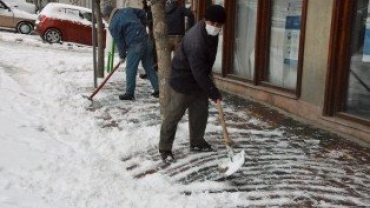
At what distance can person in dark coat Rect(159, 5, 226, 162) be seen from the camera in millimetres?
4945

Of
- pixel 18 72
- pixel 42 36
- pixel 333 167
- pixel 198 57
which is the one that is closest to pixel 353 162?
pixel 333 167

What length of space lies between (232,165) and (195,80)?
1.04 m

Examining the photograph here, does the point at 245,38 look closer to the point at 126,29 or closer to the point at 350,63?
the point at 126,29

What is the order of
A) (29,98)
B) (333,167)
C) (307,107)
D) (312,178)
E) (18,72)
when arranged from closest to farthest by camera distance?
1. (312,178)
2. (333,167)
3. (307,107)
4. (29,98)
5. (18,72)

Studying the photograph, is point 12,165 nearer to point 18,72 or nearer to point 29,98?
point 29,98

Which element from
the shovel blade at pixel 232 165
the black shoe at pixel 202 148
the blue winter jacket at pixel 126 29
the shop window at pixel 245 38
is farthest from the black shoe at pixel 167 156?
the shop window at pixel 245 38

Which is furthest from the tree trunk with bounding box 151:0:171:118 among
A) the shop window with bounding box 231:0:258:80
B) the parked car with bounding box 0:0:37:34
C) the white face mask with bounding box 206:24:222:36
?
the parked car with bounding box 0:0:37:34

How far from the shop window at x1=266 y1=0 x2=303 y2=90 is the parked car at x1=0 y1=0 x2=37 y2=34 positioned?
1646 centimetres

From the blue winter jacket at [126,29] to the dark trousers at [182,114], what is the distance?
3167 mm

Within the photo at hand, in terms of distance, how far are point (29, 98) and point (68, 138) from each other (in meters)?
2.45

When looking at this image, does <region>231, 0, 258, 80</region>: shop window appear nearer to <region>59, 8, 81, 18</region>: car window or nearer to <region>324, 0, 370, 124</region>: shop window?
<region>324, 0, 370, 124</region>: shop window

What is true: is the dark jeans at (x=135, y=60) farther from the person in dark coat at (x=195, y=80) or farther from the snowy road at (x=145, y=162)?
the person in dark coat at (x=195, y=80)

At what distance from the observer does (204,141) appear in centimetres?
571

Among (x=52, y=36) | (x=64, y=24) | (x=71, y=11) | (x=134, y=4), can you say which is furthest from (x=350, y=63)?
(x=71, y=11)
